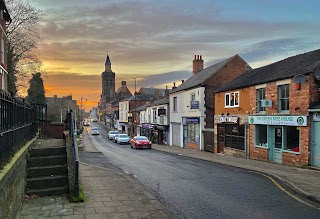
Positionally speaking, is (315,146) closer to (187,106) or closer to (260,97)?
(260,97)

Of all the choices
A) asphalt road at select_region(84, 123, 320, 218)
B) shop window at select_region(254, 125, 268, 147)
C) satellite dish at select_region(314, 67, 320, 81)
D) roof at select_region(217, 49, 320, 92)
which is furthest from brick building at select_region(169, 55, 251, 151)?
asphalt road at select_region(84, 123, 320, 218)

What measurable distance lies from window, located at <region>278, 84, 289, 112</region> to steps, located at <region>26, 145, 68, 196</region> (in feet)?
43.7

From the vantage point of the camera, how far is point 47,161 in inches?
371

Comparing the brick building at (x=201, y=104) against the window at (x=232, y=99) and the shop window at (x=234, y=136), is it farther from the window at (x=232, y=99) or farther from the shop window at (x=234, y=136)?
the window at (x=232, y=99)

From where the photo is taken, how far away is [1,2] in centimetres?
2352

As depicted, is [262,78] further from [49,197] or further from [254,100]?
[49,197]

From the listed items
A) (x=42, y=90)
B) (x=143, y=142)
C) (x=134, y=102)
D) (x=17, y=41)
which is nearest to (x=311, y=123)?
(x=143, y=142)

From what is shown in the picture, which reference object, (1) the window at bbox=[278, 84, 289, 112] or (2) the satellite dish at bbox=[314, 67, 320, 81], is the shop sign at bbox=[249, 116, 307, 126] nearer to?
(1) the window at bbox=[278, 84, 289, 112]

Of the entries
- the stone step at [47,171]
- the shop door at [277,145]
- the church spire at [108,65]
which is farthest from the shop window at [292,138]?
the church spire at [108,65]

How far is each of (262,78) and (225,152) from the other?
295 inches

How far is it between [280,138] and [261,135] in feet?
6.80

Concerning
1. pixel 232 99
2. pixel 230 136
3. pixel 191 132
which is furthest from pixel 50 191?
pixel 191 132

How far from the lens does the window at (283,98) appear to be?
18.1 m

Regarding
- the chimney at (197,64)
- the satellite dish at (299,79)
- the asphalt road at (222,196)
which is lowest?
the asphalt road at (222,196)
